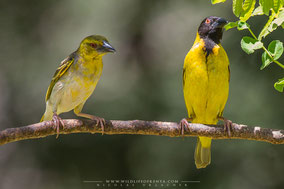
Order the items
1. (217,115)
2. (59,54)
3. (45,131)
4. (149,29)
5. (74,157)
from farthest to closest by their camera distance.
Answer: (149,29)
(59,54)
(74,157)
(217,115)
(45,131)

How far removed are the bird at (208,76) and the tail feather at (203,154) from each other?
32cm

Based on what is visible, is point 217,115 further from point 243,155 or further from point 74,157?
point 74,157

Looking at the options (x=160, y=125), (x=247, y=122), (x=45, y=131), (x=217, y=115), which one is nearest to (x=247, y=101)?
(x=247, y=122)

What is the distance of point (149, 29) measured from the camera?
22.3 feet

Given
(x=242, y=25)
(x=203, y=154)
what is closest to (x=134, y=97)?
(x=203, y=154)

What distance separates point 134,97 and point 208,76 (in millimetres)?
2272

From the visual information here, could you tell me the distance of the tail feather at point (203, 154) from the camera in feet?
14.3

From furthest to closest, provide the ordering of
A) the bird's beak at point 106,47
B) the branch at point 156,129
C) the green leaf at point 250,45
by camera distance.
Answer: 1. the bird's beak at point 106,47
2. the branch at point 156,129
3. the green leaf at point 250,45

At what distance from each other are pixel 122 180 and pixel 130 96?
124 cm

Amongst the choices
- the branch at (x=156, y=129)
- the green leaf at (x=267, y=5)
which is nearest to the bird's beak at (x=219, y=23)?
the branch at (x=156, y=129)

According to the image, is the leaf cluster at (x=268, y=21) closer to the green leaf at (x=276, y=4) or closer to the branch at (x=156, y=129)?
the green leaf at (x=276, y=4)

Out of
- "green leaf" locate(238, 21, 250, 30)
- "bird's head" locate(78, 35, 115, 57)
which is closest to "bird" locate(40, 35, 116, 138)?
"bird's head" locate(78, 35, 115, 57)

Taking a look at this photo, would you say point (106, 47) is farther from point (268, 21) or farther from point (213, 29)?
point (268, 21)

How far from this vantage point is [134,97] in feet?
19.9
